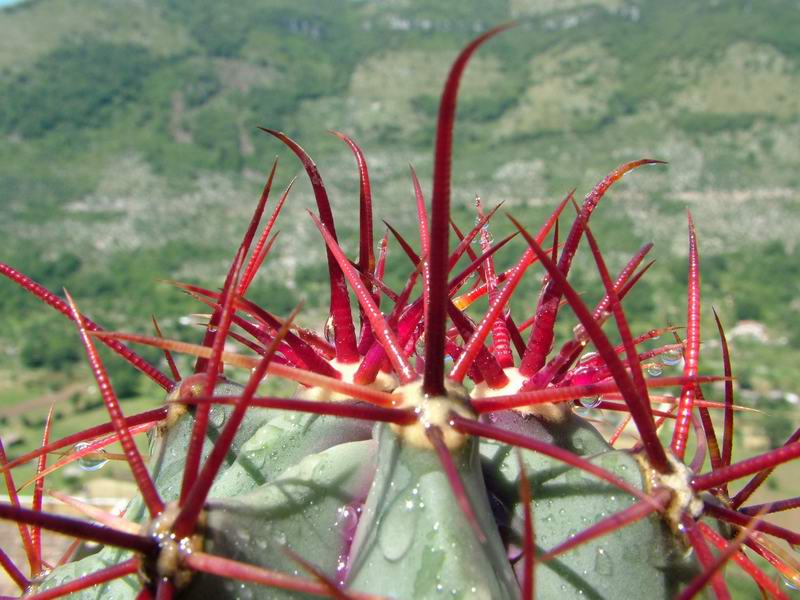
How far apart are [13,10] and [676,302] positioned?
239 ft

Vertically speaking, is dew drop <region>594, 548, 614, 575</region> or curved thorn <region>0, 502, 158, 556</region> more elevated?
curved thorn <region>0, 502, 158, 556</region>

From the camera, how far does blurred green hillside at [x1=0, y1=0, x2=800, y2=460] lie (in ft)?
173

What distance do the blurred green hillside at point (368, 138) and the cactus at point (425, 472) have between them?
111ft

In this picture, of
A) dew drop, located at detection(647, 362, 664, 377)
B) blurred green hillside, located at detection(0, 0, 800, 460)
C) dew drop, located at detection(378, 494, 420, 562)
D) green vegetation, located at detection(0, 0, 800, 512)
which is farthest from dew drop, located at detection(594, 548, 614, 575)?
green vegetation, located at detection(0, 0, 800, 512)

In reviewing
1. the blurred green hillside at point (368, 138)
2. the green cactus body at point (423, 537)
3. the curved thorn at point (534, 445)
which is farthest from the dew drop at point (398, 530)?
the blurred green hillside at point (368, 138)

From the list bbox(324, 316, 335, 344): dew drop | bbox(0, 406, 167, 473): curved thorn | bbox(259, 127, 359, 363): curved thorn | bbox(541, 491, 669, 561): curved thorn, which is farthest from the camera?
bbox(324, 316, 335, 344): dew drop

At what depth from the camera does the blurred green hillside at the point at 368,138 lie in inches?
2073

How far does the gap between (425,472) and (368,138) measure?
75906 millimetres

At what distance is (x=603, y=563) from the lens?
0.88 m

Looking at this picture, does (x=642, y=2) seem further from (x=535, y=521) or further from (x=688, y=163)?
(x=535, y=521)

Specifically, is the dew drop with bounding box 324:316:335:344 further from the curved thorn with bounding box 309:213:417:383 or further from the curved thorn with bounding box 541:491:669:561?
the curved thorn with bounding box 541:491:669:561

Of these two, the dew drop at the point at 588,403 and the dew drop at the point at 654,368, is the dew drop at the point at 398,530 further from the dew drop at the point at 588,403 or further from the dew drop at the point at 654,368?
the dew drop at the point at 654,368

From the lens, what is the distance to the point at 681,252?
56.9 meters

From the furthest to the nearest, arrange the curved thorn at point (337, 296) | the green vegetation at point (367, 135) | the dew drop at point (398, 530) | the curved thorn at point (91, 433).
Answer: the green vegetation at point (367, 135) → the curved thorn at point (337, 296) → the curved thorn at point (91, 433) → the dew drop at point (398, 530)
